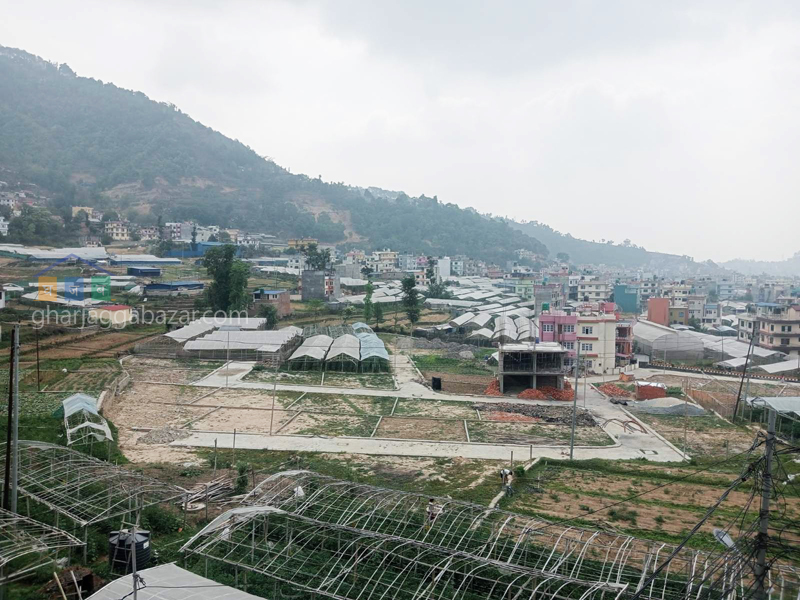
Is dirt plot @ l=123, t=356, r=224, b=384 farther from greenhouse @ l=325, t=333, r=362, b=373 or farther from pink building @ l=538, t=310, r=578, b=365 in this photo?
pink building @ l=538, t=310, r=578, b=365

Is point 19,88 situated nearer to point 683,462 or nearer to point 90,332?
point 90,332

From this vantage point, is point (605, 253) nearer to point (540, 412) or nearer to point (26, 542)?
point (540, 412)

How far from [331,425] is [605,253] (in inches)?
6671

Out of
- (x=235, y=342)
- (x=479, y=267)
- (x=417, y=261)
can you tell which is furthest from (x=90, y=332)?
(x=479, y=267)

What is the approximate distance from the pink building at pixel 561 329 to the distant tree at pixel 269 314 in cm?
1488

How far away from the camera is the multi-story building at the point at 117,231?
Result: 62.0 m

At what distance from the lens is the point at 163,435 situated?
1455 centimetres

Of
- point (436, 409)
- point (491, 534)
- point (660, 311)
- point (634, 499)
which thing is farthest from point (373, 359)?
point (660, 311)

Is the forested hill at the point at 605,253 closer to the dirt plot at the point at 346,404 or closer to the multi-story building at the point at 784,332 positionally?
the multi-story building at the point at 784,332

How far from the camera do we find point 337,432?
1573cm

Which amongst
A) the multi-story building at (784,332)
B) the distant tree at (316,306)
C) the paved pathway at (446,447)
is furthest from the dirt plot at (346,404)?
the multi-story building at (784,332)

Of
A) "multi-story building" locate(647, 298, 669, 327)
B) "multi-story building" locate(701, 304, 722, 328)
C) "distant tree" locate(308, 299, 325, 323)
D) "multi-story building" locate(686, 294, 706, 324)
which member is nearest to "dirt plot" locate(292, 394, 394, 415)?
"distant tree" locate(308, 299, 325, 323)

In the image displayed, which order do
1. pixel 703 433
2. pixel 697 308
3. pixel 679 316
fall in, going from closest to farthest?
pixel 703 433
pixel 679 316
pixel 697 308

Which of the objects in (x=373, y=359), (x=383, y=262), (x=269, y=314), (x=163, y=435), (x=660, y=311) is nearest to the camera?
(x=163, y=435)
